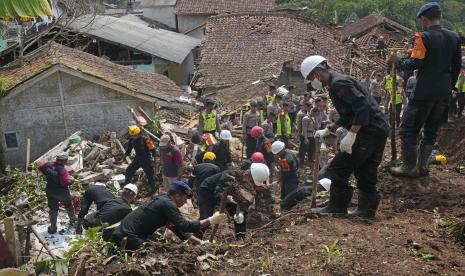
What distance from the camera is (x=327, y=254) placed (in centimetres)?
548

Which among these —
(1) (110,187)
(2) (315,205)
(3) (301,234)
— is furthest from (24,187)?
(3) (301,234)

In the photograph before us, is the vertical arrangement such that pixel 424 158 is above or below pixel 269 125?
above

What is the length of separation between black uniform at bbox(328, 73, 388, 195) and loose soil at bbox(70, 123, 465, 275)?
504 millimetres

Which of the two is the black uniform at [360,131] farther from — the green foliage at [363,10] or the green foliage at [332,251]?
the green foliage at [363,10]

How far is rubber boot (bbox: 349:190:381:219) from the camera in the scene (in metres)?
6.68

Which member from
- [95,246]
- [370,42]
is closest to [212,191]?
[95,246]

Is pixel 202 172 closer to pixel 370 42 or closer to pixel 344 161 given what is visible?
pixel 344 161

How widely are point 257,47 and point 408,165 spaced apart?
22.7 metres

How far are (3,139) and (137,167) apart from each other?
17.0ft

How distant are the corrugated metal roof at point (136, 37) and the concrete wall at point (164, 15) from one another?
10871 mm

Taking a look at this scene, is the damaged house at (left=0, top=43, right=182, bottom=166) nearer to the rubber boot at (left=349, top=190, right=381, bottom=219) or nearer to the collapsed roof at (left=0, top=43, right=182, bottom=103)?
the collapsed roof at (left=0, top=43, right=182, bottom=103)

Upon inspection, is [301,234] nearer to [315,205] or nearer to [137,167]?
[315,205]

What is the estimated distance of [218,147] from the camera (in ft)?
42.3

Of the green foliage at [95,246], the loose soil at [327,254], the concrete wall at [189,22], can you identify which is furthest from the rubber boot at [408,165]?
the concrete wall at [189,22]
